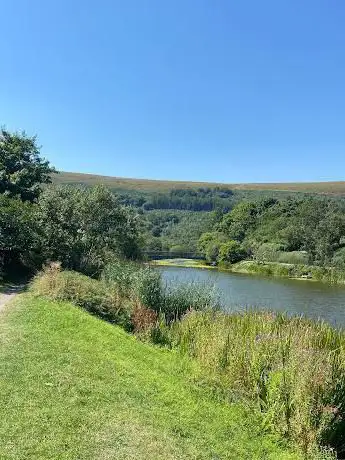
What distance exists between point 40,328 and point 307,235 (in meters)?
69.4

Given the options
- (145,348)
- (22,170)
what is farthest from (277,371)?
(22,170)

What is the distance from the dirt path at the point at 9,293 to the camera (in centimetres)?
1443

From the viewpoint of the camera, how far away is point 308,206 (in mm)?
83875

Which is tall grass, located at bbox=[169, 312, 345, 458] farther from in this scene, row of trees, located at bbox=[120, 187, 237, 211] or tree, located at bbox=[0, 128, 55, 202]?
row of trees, located at bbox=[120, 187, 237, 211]

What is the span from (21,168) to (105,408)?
25.4 meters

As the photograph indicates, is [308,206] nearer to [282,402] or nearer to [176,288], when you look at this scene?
[176,288]

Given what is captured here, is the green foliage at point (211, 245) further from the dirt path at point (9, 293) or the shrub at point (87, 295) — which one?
the shrub at point (87, 295)

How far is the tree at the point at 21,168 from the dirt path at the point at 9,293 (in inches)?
376

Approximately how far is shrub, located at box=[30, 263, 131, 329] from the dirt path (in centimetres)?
73

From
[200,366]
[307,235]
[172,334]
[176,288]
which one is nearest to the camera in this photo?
[200,366]

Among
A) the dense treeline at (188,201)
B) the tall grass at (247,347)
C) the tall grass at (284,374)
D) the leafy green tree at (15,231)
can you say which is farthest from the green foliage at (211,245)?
the tall grass at (284,374)

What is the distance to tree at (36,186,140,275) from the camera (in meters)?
23.3

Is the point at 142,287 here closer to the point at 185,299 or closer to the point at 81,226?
the point at 185,299

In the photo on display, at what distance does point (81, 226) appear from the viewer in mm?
25359
